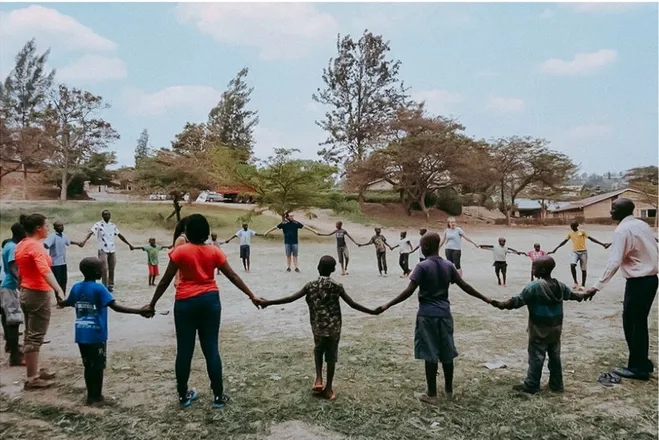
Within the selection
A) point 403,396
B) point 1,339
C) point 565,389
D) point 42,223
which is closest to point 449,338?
point 403,396

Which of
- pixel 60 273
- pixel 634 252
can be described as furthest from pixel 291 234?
pixel 634 252

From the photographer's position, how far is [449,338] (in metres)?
3.93

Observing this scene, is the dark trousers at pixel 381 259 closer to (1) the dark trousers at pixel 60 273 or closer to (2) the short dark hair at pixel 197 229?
(1) the dark trousers at pixel 60 273

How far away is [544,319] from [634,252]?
3.74 ft

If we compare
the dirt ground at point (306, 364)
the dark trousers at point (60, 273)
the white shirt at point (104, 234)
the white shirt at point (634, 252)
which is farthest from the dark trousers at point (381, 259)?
the white shirt at point (634, 252)

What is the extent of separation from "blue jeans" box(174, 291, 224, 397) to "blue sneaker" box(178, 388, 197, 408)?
42mm

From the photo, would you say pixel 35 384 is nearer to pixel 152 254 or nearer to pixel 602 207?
pixel 152 254

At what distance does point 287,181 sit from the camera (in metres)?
20.6

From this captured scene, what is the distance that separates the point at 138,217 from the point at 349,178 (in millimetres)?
13901

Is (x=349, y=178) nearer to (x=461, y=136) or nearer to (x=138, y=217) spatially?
(x=461, y=136)

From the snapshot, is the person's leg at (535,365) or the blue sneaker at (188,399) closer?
the blue sneaker at (188,399)

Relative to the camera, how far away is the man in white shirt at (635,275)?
4.28 metres

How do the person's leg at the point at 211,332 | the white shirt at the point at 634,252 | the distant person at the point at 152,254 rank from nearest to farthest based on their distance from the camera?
the person's leg at the point at 211,332 < the white shirt at the point at 634,252 < the distant person at the point at 152,254

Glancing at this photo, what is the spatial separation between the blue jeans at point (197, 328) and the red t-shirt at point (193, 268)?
59 millimetres
